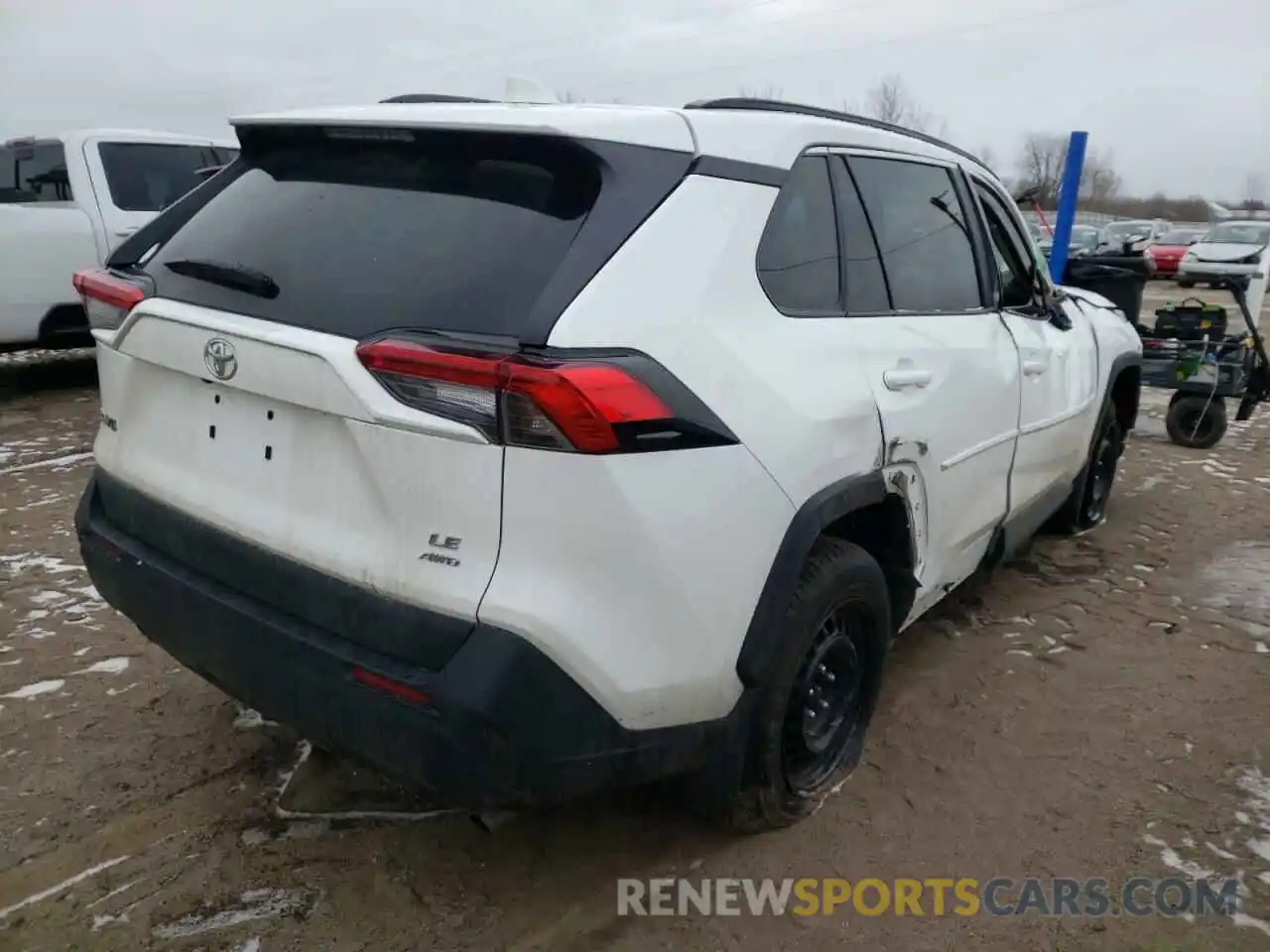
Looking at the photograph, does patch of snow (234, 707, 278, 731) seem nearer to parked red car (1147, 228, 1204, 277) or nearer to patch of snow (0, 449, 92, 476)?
patch of snow (0, 449, 92, 476)

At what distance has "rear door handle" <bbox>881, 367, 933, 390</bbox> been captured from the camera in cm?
267

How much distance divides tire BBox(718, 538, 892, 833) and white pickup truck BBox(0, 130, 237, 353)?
655 cm

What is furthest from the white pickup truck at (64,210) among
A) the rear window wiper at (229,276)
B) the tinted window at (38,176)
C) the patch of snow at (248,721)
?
the rear window wiper at (229,276)

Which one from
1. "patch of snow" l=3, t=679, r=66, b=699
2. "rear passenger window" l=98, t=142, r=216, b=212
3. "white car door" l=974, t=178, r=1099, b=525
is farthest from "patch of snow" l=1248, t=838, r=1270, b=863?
"rear passenger window" l=98, t=142, r=216, b=212

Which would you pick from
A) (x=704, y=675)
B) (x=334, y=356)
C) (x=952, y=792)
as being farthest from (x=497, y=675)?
(x=952, y=792)

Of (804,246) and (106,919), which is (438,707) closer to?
(106,919)

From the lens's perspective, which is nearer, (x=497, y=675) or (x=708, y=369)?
(x=497, y=675)

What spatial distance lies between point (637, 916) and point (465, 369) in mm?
1434

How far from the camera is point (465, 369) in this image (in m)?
1.86

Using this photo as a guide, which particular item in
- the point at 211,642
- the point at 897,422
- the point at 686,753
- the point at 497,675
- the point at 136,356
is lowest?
the point at 686,753

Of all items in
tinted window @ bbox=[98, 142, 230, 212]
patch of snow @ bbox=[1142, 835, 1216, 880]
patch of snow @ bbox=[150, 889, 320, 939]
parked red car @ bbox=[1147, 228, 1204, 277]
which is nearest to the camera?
patch of snow @ bbox=[150, 889, 320, 939]

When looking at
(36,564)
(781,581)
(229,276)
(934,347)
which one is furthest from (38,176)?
(781,581)

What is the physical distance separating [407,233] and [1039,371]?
100 inches

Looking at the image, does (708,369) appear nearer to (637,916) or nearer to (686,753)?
(686,753)
